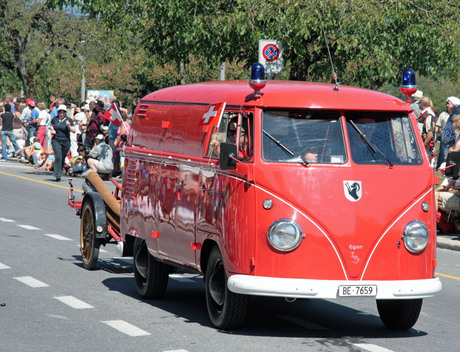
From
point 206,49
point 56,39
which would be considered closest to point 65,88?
point 56,39

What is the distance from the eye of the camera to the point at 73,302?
959 centimetres

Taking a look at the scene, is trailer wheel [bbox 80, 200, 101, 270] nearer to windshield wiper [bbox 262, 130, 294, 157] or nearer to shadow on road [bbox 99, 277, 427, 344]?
shadow on road [bbox 99, 277, 427, 344]

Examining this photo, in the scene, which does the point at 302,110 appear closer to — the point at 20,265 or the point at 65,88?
the point at 20,265

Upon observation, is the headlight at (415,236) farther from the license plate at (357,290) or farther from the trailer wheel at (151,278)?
the trailer wheel at (151,278)

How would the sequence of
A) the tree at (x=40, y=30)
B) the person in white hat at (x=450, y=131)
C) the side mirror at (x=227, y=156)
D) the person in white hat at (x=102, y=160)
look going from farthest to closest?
the tree at (x=40, y=30) → the person in white hat at (x=450, y=131) → the person in white hat at (x=102, y=160) → the side mirror at (x=227, y=156)

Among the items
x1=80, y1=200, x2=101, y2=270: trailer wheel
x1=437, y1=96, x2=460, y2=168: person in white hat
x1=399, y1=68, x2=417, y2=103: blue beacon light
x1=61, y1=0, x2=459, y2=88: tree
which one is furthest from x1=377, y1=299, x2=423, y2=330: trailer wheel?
x1=61, y1=0, x2=459, y2=88: tree

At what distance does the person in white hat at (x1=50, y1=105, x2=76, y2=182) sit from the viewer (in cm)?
2564

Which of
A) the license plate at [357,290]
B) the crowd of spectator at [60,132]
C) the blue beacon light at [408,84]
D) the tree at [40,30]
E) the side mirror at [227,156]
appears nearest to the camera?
the license plate at [357,290]

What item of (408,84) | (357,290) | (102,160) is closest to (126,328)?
(357,290)

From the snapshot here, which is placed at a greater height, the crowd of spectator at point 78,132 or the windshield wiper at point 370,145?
the windshield wiper at point 370,145

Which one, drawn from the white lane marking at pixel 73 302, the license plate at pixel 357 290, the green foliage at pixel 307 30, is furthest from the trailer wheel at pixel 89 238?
the green foliage at pixel 307 30

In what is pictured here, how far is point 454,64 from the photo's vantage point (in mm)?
24484

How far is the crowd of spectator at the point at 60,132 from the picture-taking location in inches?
978

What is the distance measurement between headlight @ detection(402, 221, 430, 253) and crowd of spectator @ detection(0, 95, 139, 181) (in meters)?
8.94
